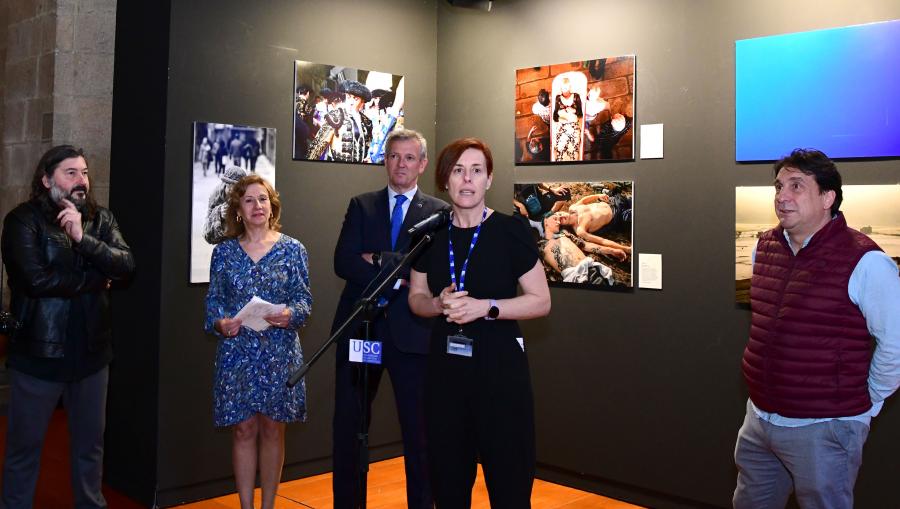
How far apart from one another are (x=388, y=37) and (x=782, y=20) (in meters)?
2.48

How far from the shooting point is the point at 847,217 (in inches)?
147

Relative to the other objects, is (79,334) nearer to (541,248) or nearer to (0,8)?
(541,248)

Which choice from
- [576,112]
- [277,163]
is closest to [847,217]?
[576,112]

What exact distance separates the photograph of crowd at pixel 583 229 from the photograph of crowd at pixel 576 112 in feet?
0.61

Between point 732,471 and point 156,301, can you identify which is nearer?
point 732,471

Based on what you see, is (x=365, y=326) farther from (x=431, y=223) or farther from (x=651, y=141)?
(x=651, y=141)

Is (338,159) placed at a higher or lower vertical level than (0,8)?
lower

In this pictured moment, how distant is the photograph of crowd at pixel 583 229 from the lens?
15.1 ft

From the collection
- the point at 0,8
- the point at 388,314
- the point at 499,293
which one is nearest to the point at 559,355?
the point at 388,314

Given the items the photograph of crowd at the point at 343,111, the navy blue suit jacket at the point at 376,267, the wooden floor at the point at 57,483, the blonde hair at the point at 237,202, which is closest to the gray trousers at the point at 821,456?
the navy blue suit jacket at the point at 376,267

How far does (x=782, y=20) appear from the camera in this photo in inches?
157

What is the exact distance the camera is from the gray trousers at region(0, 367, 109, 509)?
361cm

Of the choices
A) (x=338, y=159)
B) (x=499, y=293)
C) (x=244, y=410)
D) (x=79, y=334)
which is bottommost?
(x=244, y=410)

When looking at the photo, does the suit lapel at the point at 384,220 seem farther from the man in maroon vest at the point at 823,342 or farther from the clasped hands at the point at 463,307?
the man in maroon vest at the point at 823,342
